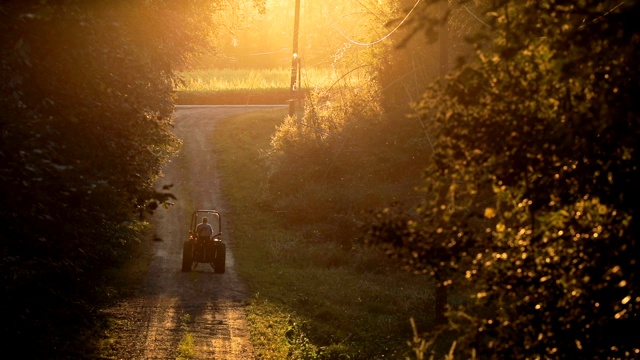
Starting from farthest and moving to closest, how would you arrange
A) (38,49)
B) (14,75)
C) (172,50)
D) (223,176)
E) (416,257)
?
(223,176), (172,50), (38,49), (14,75), (416,257)

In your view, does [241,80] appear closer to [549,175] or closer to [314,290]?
[314,290]

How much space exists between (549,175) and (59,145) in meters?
6.92

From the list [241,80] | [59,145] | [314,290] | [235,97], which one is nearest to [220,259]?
[314,290]

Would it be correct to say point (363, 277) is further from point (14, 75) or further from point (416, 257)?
point (416, 257)

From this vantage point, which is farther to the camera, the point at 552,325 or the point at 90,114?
the point at 90,114

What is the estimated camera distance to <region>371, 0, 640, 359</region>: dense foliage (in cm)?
570

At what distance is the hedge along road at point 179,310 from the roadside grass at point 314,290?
473mm

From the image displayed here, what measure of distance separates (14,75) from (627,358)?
26.2ft

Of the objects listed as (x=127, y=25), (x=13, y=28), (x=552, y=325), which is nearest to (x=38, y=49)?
(x=13, y=28)

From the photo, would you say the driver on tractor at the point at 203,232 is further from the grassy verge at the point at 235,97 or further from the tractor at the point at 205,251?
the grassy verge at the point at 235,97

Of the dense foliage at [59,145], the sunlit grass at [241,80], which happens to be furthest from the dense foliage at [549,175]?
the sunlit grass at [241,80]

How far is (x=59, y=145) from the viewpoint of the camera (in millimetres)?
10727

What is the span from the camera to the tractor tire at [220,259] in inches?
963

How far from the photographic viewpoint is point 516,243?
619cm
